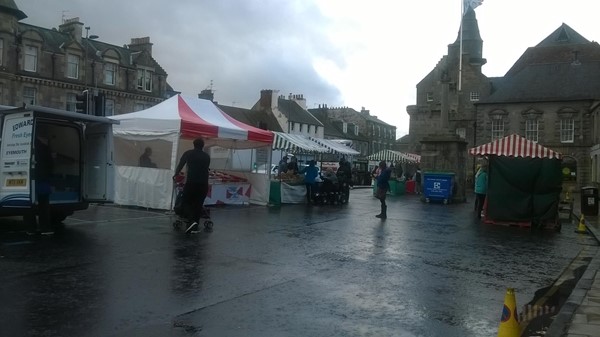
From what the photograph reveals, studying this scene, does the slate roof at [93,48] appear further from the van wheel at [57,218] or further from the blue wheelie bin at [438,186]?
the van wheel at [57,218]

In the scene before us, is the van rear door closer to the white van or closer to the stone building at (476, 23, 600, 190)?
the white van

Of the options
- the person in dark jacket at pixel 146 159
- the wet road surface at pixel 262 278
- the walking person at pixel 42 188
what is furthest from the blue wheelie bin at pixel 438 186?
the walking person at pixel 42 188

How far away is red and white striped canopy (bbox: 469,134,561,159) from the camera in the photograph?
50.8 feet

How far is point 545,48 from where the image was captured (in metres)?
56.2

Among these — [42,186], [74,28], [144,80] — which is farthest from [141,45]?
[42,186]

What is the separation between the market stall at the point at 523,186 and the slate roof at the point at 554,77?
3544 cm

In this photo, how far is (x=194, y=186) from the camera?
409 inches

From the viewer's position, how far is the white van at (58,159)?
9703 millimetres

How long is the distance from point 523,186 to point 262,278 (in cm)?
1056

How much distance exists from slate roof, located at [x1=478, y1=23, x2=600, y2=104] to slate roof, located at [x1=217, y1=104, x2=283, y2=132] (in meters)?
25.4

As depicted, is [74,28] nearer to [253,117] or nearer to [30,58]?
[30,58]

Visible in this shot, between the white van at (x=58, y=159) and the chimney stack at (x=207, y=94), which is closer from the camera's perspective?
the white van at (x=58, y=159)

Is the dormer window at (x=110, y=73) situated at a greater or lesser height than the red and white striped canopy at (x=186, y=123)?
greater

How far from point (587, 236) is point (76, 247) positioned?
12458 mm
